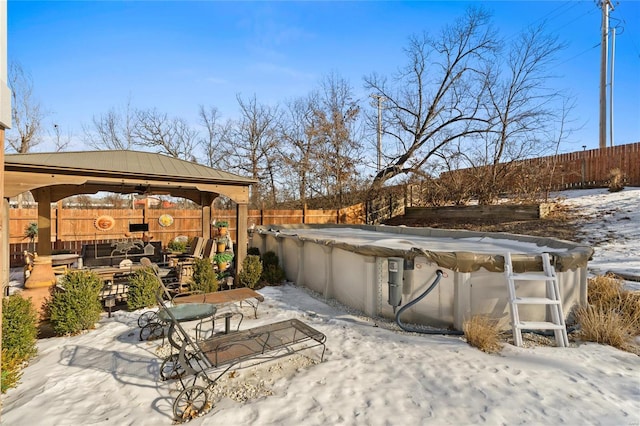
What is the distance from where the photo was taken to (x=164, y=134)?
21.3 m

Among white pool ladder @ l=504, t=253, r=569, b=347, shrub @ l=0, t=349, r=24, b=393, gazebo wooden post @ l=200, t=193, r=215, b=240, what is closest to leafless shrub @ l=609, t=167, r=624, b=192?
white pool ladder @ l=504, t=253, r=569, b=347

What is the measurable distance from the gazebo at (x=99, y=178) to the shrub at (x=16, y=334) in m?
1.29

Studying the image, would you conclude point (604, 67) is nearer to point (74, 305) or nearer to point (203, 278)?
point (203, 278)

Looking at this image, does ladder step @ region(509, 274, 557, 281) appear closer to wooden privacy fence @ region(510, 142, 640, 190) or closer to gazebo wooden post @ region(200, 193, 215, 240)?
gazebo wooden post @ region(200, 193, 215, 240)

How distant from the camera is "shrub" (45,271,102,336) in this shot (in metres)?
4.30

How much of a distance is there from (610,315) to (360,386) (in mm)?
3806

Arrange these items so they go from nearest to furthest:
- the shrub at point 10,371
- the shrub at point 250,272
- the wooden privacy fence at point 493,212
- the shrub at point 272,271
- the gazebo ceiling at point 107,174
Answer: the shrub at point 10,371 → the gazebo ceiling at point 107,174 → the shrub at point 250,272 → the shrub at point 272,271 → the wooden privacy fence at point 493,212

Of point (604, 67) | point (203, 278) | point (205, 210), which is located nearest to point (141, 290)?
point (203, 278)

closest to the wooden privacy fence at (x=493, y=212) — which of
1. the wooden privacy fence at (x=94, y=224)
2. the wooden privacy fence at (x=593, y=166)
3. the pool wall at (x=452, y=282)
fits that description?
the wooden privacy fence at (x=593, y=166)

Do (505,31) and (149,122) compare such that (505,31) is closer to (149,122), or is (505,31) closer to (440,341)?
(440,341)

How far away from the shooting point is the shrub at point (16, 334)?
3.31 m

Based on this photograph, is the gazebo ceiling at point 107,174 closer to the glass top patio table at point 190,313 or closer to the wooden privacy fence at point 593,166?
the glass top patio table at point 190,313

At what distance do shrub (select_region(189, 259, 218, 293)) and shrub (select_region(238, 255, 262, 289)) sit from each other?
79 cm

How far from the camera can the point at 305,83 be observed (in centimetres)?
2169
